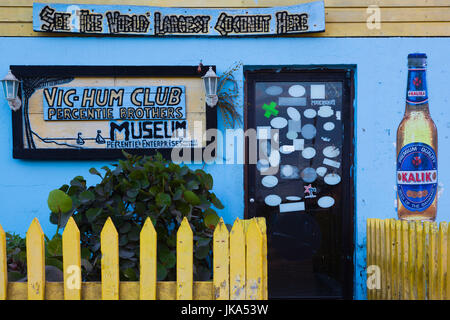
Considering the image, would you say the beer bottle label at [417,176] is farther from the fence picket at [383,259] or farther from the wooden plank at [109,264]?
the wooden plank at [109,264]

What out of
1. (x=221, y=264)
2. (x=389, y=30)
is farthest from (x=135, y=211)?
(x=389, y=30)

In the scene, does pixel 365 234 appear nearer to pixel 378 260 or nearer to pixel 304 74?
pixel 378 260

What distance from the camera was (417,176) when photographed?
Answer: 4211 millimetres

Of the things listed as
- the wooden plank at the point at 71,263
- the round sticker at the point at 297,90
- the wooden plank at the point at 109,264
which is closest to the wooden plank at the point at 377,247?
the round sticker at the point at 297,90

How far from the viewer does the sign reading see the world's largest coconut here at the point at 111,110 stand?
13.8ft

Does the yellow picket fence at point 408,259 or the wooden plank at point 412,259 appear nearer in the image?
the yellow picket fence at point 408,259

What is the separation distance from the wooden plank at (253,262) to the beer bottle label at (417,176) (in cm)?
267

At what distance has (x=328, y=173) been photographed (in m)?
4.46

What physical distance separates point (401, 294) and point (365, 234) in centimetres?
87

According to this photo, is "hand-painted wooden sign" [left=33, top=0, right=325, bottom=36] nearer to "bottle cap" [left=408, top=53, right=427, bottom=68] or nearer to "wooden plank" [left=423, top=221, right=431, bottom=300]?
"bottle cap" [left=408, top=53, right=427, bottom=68]

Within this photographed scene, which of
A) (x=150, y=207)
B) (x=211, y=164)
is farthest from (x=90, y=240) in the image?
(x=211, y=164)

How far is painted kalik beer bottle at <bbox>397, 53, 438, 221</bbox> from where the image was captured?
165 inches

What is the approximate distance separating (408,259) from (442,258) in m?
0.41
